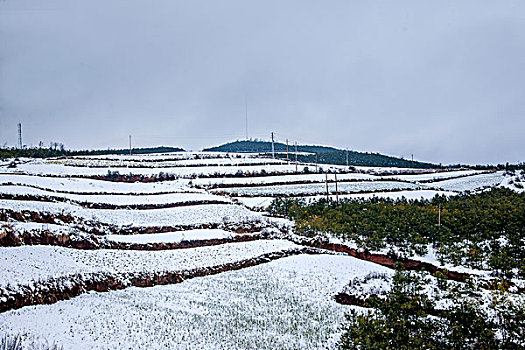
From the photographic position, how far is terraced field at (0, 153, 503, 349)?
1402 centimetres

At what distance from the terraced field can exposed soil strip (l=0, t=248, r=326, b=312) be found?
0.05 metres

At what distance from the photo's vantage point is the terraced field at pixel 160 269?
46.0ft

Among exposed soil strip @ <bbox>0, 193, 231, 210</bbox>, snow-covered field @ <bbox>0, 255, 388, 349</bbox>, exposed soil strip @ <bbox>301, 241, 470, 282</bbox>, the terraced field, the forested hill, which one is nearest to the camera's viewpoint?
snow-covered field @ <bbox>0, 255, 388, 349</bbox>

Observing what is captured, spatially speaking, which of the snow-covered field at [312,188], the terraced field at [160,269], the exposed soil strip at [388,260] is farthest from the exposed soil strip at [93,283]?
the snow-covered field at [312,188]

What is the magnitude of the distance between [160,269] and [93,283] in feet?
11.6

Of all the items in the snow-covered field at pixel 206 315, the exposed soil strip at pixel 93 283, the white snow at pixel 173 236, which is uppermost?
the white snow at pixel 173 236

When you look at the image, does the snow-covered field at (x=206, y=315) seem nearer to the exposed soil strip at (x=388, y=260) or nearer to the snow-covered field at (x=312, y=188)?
the exposed soil strip at (x=388, y=260)

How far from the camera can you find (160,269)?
21156 millimetres

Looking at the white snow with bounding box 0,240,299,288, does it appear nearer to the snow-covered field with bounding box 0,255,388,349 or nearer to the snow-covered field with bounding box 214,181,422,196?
the snow-covered field with bounding box 0,255,388,349

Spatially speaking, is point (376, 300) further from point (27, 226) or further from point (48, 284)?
point (27, 226)

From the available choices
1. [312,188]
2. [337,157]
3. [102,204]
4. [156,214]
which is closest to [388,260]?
[156,214]

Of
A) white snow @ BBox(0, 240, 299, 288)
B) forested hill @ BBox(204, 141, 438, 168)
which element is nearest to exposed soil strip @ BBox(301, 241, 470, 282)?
white snow @ BBox(0, 240, 299, 288)

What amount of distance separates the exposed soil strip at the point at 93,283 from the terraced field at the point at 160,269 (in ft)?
0.16

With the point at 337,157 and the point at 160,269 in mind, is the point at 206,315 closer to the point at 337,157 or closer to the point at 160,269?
the point at 160,269
